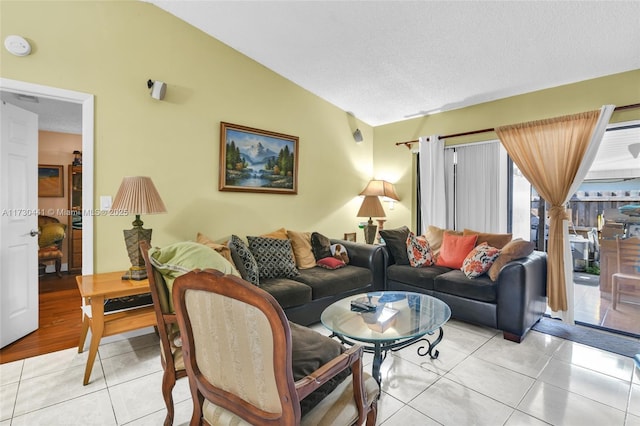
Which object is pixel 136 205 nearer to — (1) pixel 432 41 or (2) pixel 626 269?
(1) pixel 432 41

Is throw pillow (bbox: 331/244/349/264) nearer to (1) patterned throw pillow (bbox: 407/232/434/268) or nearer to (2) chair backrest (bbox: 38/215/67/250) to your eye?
(1) patterned throw pillow (bbox: 407/232/434/268)

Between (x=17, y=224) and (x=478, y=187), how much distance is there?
4.76 meters

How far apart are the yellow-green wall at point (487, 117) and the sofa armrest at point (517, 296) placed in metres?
1.64

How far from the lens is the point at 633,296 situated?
9.76 feet

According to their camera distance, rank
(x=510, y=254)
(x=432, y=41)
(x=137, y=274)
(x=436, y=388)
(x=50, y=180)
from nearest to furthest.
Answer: (x=436, y=388) → (x=137, y=274) → (x=432, y=41) → (x=510, y=254) → (x=50, y=180)

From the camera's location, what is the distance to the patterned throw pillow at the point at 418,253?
11.7 ft

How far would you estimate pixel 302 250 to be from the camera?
11.6ft

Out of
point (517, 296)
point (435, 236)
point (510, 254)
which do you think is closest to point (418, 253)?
point (435, 236)

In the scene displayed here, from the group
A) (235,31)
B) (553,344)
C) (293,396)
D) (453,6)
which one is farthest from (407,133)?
(293,396)

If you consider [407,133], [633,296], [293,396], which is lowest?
[633,296]

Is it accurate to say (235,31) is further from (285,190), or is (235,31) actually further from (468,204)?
(468,204)

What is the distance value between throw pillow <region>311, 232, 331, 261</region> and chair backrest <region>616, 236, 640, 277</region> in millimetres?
2898

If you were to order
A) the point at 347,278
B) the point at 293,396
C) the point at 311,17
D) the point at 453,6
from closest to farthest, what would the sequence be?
the point at 293,396
the point at 453,6
the point at 311,17
the point at 347,278

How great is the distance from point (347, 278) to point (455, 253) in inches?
50.6
